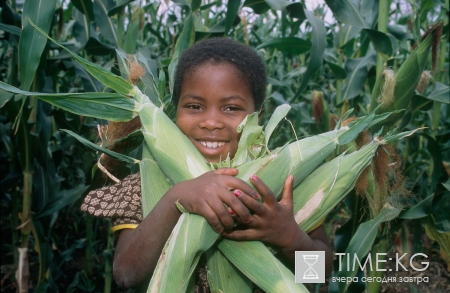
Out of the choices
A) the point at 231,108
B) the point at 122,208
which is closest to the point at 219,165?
the point at 231,108

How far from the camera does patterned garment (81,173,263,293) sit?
4.10 feet

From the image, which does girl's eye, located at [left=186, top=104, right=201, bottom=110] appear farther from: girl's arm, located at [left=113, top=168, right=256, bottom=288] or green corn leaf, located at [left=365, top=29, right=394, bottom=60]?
green corn leaf, located at [left=365, top=29, right=394, bottom=60]

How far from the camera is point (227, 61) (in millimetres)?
1284

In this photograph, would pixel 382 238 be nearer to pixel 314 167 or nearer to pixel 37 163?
pixel 314 167

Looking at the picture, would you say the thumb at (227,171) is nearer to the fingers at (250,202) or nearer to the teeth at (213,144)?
the fingers at (250,202)

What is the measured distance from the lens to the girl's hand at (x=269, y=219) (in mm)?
991

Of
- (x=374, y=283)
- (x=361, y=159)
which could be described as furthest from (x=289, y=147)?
(x=374, y=283)

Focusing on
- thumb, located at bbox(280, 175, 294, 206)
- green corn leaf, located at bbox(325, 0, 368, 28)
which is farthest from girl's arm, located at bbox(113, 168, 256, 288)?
green corn leaf, located at bbox(325, 0, 368, 28)

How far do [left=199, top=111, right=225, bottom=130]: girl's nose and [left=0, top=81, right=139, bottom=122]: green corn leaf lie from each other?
0.59ft

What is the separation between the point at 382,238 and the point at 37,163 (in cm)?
170

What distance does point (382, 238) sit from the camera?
6.04 ft

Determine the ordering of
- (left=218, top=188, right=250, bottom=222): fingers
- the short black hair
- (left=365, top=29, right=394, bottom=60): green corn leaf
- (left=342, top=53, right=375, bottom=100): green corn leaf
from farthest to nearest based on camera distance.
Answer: (left=342, top=53, right=375, bottom=100): green corn leaf
(left=365, top=29, right=394, bottom=60): green corn leaf
the short black hair
(left=218, top=188, right=250, bottom=222): fingers

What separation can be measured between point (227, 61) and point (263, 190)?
0.46m
